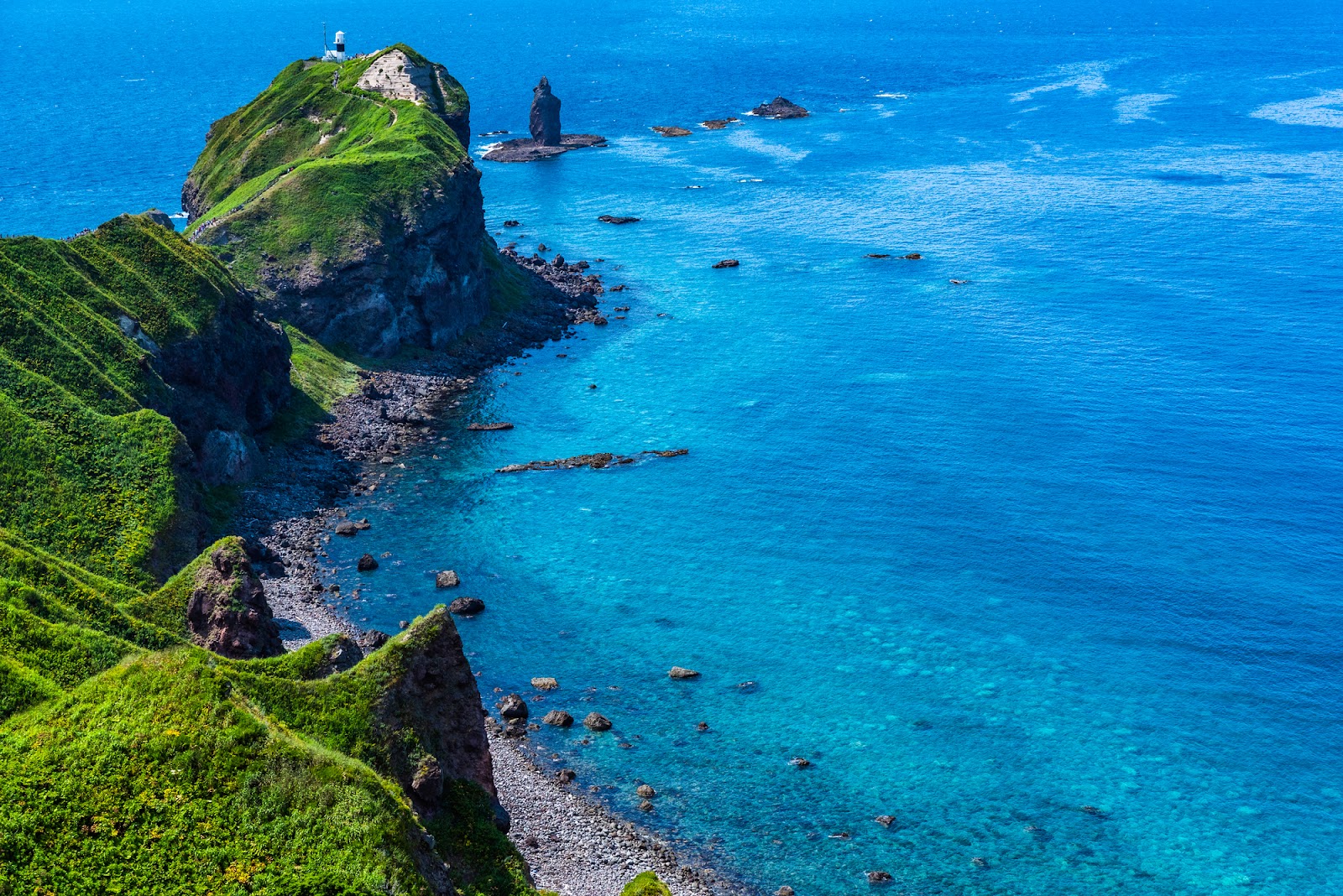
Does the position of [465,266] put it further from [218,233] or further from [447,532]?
[447,532]

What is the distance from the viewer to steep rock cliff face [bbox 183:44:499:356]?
123m

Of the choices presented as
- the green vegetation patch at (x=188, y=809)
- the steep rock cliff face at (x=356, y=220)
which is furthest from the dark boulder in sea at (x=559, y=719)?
the steep rock cliff face at (x=356, y=220)

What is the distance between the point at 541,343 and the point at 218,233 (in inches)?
1515

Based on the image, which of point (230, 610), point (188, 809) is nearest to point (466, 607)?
point (230, 610)

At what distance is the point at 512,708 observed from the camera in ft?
237

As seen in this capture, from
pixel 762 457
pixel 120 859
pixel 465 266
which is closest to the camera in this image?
pixel 120 859

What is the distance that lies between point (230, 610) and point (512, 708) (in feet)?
61.7

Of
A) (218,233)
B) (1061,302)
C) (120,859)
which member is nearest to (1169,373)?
(1061,302)

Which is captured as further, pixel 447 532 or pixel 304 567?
pixel 447 532

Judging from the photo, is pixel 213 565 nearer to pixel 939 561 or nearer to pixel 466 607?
pixel 466 607

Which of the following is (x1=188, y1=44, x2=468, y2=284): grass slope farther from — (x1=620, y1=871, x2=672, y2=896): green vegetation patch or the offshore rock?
(x1=620, y1=871, x2=672, y2=896): green vegetation patch

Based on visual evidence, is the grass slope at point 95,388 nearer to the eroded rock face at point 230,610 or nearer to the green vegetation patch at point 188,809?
the eroded rock face at point 230,610

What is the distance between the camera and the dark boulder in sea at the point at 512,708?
2842 inches

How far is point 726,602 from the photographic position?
8744 centimetres
